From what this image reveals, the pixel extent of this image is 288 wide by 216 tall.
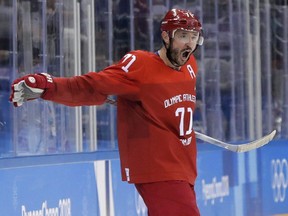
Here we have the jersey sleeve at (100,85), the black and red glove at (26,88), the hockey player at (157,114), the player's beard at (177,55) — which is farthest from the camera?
the player's beard at (177,55)

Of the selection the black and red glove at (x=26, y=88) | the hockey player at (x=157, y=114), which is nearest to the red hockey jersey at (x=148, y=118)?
the hockey player at (x=157, y=114)

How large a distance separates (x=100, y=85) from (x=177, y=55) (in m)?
0.40

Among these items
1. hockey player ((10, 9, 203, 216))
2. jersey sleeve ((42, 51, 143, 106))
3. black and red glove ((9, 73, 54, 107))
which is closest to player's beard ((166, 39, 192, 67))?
hockey player ((10, 9, 203, 216))

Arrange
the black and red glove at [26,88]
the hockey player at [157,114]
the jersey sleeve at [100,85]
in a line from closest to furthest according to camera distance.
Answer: the black and red glove at [26,88] → the jersey sleeve at [100,85] → the hockey player at [157,114]

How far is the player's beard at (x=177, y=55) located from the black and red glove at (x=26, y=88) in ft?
2.21

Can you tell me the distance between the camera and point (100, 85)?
414 cm

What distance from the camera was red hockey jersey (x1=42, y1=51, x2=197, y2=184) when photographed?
13.8 ft

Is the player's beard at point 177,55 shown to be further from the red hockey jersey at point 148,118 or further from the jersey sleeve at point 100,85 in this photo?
the jersey sleeve at point 100,85

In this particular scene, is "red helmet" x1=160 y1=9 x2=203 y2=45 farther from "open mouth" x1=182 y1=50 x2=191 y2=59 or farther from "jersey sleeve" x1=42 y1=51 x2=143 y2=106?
"jersey sleeve" x1=42 y1=51 x2=143 y2=106

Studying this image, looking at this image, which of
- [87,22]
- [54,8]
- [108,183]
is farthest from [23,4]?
[108,183]

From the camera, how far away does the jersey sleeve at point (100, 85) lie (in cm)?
406

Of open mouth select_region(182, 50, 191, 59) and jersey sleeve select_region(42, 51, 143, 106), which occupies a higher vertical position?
open mouth select_region(182, 50, 191, 59)

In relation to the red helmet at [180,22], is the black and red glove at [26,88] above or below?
below

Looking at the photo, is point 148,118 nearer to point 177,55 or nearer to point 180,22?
point 177,55
